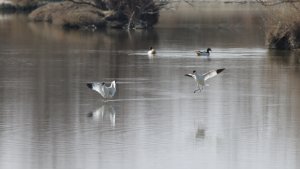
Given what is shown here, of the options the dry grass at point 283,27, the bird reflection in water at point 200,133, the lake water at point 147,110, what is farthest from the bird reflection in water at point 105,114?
the dry grass at point 283,27

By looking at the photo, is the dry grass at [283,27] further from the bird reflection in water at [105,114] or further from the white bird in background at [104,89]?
the bird reflection in water at [105,114]

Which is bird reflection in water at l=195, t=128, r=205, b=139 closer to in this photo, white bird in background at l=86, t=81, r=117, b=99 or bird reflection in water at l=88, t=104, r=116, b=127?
bird reflection in water at l=88, t=104, r=116, b=127

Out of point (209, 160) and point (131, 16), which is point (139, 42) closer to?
point (131, 16)

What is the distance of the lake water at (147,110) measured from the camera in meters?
13.5

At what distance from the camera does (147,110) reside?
706 inches

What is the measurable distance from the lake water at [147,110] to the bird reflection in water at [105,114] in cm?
2

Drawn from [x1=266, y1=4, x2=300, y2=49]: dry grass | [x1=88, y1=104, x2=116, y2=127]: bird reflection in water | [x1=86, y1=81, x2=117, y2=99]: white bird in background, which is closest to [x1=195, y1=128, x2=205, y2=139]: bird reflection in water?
[x1=88, y1=104, x2=116, y2=127]: bird reflection in water

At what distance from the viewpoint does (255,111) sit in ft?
59.4

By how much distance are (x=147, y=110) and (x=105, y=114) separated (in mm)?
908

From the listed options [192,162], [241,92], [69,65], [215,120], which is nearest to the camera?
[192,162]

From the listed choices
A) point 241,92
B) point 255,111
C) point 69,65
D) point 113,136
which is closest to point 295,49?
point 69,65

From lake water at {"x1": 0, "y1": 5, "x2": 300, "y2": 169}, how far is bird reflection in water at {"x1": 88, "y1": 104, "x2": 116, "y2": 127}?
18mm

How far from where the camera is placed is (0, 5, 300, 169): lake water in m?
13.5

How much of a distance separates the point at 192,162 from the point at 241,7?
65.7 metres
